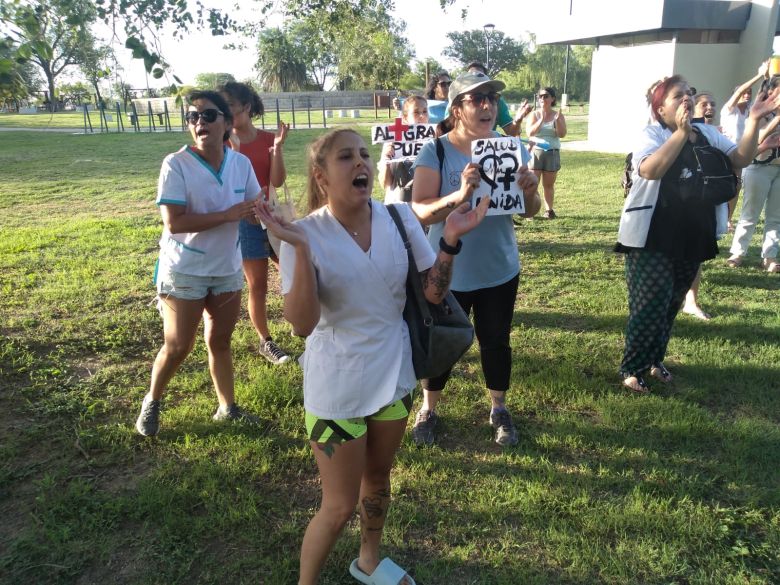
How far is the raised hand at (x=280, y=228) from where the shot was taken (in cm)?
197

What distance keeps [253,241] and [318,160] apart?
8.74ft

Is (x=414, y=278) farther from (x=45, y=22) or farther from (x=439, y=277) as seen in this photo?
(x=45, y=22)

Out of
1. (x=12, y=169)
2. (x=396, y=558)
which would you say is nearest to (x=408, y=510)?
(x=396, y=558)

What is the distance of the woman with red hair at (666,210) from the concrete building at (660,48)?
16.2m

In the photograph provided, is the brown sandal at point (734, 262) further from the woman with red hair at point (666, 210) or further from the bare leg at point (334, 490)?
the bare leg at point (334, 490)

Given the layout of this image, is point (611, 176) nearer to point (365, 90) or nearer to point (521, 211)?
point (521, 211)

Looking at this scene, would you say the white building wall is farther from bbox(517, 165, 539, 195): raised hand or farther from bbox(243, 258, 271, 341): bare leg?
bbox(517, 165, 539, 195): raised hand

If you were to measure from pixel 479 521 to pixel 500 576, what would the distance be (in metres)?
0.38

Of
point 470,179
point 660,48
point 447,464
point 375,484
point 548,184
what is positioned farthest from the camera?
point 660,48

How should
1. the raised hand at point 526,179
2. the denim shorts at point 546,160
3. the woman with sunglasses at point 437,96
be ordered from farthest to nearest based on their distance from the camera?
the denim shorts at point 546,160 → the woman with sunglasses at point 437,96 → the raised hand at point 526,179

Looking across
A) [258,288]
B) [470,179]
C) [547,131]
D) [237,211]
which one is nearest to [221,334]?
[237,211]

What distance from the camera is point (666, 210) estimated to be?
3.92 metres

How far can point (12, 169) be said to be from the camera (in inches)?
659

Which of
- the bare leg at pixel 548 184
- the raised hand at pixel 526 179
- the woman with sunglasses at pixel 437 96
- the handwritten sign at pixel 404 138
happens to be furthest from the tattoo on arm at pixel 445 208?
the bare leg at pixel 548 184
